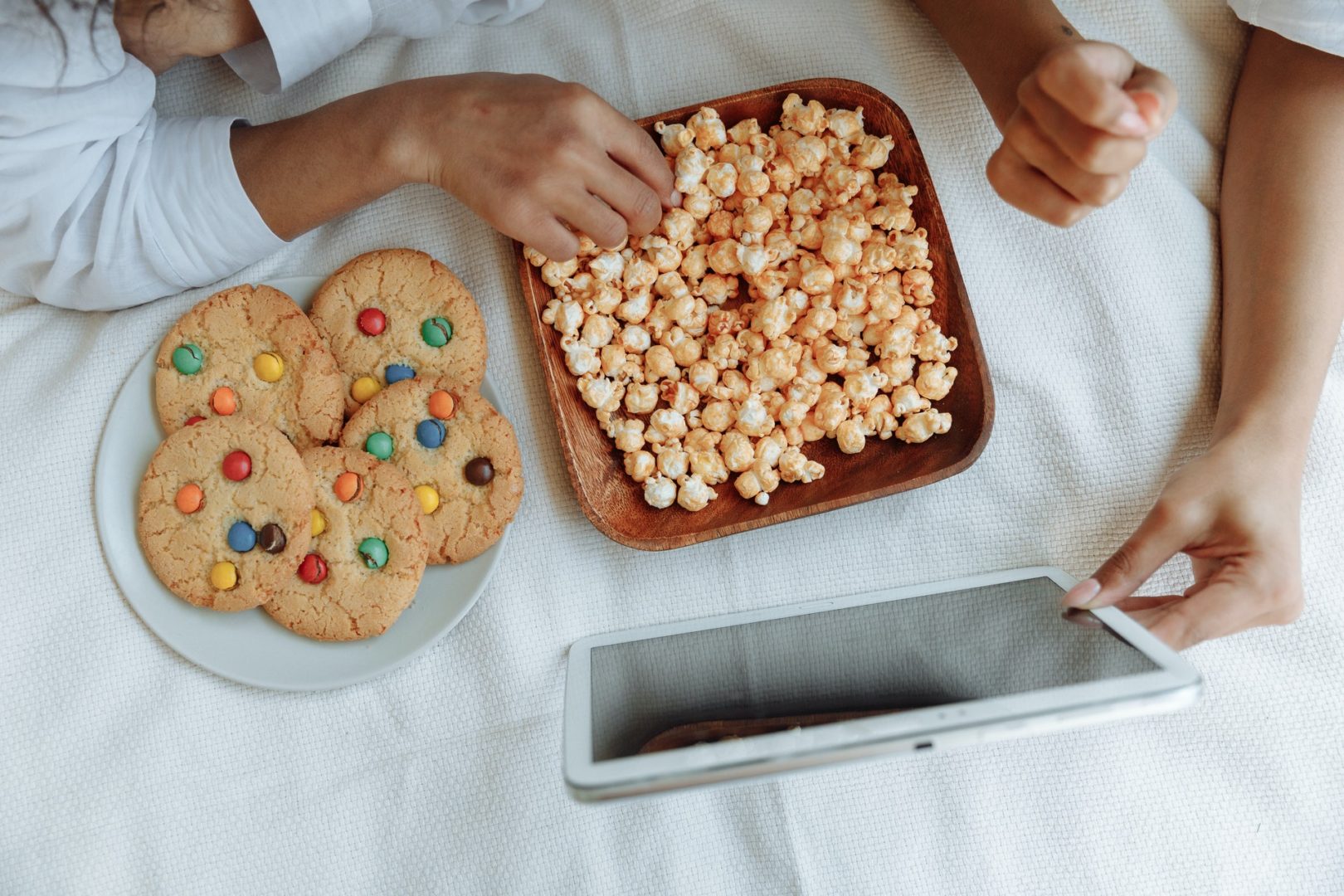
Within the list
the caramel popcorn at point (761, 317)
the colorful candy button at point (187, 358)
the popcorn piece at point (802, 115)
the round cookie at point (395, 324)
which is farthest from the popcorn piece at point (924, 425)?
the colorful candy button at point (187, 358)

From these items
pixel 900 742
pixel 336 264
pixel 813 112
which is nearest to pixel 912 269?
pixel 813 112

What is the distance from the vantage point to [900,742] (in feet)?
1.67

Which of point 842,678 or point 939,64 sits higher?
point 939,64

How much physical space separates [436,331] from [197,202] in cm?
23

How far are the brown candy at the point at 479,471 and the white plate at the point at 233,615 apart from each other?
6 cm

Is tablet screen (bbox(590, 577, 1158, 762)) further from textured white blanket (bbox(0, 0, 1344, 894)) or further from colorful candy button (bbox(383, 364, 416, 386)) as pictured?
colorful candy button (bbox(383, 364, 416, 386))

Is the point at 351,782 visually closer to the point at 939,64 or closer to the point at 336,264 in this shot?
the point at 336,264

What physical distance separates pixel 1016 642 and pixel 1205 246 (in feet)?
1.54

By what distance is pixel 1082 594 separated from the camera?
2.20 feet

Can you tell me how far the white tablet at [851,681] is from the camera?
518 mm

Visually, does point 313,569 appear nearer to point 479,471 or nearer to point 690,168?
point 479,471

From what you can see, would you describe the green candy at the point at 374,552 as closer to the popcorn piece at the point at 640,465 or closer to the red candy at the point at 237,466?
the red candy at the point at 237,466

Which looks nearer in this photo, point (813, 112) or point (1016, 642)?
point (1016, 642)

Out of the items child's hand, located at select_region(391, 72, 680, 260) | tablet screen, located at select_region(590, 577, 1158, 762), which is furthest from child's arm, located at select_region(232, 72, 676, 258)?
tablet screen, located at select_region(590, 577, 1158, 762)
